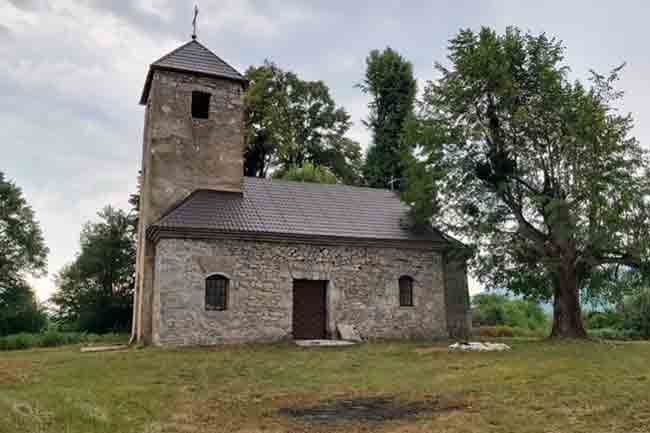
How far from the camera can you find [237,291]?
57.2 ft

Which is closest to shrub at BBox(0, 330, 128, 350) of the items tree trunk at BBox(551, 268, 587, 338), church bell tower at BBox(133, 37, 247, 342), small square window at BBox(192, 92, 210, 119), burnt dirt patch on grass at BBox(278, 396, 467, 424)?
church bell tower at BBox(133, 37, 247, 342)

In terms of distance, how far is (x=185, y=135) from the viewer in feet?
64.9

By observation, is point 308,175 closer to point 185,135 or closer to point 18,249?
point 185,135

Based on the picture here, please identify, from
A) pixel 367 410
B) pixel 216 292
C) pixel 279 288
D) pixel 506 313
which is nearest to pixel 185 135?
pixel 216 292

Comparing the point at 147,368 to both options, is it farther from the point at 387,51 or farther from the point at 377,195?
the point at 387,51

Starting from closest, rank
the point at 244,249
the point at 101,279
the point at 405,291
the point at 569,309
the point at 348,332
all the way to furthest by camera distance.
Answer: the point at 569,309
the point at 244,249
the point at 348,332
the point at 405,291
the point at 101,279

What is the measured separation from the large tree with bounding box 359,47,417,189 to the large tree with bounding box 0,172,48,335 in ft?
64.3

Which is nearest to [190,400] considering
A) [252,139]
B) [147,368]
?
[147,368]

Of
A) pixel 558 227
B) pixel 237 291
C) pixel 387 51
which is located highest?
pixel 387 51

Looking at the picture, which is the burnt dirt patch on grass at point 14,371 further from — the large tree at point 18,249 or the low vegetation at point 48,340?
the large tree at point 18,249

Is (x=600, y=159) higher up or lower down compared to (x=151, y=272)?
higher up

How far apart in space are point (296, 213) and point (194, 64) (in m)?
6.38

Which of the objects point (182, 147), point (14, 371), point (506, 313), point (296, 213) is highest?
point (182, 147)

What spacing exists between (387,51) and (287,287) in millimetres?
19271
